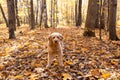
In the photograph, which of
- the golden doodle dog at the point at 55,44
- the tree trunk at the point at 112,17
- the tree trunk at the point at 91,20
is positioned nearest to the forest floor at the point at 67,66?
the golden doodle dog at the point at 55,44

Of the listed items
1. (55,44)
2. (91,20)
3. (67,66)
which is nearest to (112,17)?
(91,20)

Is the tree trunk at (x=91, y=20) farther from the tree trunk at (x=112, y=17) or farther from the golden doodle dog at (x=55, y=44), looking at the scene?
the golden doodle dog at (x=55, y=44)

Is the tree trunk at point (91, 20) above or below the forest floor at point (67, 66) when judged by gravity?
above

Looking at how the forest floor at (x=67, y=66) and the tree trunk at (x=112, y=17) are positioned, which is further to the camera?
the tree trunk at (x=112, y=17)

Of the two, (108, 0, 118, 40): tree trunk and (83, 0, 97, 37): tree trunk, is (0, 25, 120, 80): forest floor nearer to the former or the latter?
(108, 0, 118, 40): tree trunk

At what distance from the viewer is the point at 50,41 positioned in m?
6.52

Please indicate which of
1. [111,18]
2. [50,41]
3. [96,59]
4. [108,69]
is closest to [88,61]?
[96,59]

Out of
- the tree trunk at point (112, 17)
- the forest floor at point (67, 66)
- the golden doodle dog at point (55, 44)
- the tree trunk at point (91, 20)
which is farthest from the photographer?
the tree trunk at point (91, 20)

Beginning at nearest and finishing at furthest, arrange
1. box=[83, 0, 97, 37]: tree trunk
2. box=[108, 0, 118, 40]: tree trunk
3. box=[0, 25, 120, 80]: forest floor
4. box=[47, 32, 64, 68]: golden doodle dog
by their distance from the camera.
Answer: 1. box=[0, 25, 120, 80]: forest floor
2. box=[47, 32, 64, 68]: golden doodle dog
3. box=[108, 0, 118, 40]: tree trunk
4. box=[83, 0, 97, 37]: tree trunk

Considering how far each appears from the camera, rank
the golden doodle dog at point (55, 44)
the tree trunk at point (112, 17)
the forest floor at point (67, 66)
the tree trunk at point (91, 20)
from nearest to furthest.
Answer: the forest floor at point (67, 66) → the golden doodle dog at point (55, 44) → the tree trunk at point (112, 17) → the tree trunk at point (91, 20)

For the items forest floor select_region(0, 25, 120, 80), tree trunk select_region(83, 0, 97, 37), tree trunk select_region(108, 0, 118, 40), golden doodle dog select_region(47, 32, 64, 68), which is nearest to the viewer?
forest floor select_region(0, 25, 120, 80)

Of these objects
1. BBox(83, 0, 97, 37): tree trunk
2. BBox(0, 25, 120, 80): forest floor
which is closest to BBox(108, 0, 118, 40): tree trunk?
BBox(83, 0, 97, 37): tree trunk

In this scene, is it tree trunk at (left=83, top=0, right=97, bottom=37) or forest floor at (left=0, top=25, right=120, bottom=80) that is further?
tree trunk at (left=83, top=0, right=97, bottom=37)

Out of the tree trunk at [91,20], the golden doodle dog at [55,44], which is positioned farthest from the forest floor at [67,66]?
the tree trunk at [91,20]
